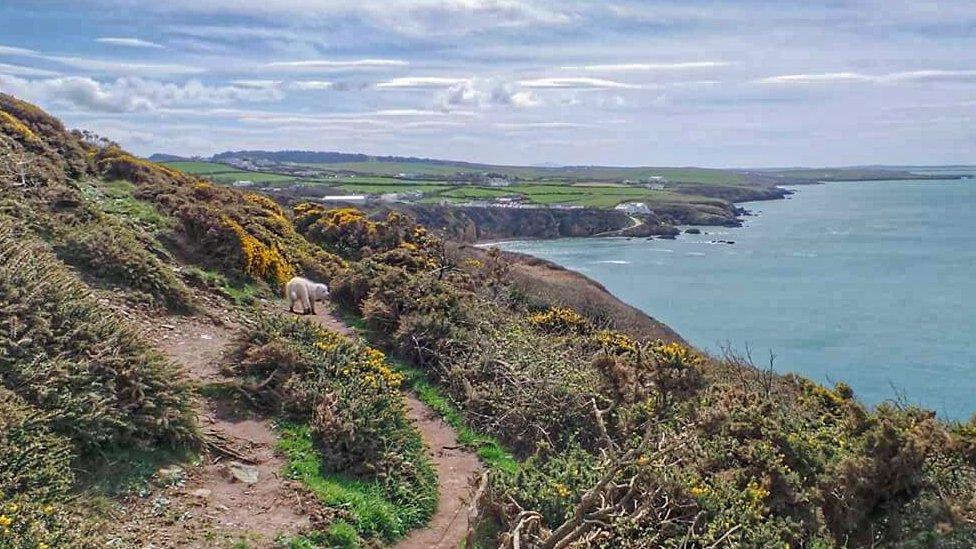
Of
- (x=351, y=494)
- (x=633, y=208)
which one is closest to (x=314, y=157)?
(x=633, y=208)

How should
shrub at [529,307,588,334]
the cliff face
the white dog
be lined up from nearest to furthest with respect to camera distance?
the white dog → shrub at [529,307,588,334] → the cliff face

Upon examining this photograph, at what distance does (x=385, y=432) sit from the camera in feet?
26.4

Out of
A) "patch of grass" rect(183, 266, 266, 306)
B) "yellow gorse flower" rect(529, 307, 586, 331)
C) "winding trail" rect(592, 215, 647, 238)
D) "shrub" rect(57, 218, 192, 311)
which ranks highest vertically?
"shrub" rect(57, 218, 192, 311)

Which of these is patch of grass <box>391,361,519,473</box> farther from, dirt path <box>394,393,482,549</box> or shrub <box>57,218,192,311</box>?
shrub <box>57,218,192,311</box>

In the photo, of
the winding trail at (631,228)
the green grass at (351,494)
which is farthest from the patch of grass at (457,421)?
the winding trail at (631,228)

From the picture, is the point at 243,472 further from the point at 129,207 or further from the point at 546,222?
the point at 546,222

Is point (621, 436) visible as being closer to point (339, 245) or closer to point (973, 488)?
point (973, 488)

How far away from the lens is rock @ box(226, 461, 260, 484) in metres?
6.86

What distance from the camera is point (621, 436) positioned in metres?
8.16

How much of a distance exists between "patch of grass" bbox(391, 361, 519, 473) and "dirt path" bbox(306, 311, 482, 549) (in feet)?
0.31

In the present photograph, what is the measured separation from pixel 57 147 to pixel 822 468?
16.5m

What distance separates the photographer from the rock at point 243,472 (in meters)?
6.86

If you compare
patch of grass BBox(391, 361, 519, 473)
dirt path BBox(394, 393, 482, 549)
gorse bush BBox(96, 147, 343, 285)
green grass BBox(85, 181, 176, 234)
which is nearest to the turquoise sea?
patch of grass BBox(391, 361, 519, 473)

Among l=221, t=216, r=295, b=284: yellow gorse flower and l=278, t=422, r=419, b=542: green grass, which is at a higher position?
l=221, t=216, r=295, b=284: yellow gorse flower
